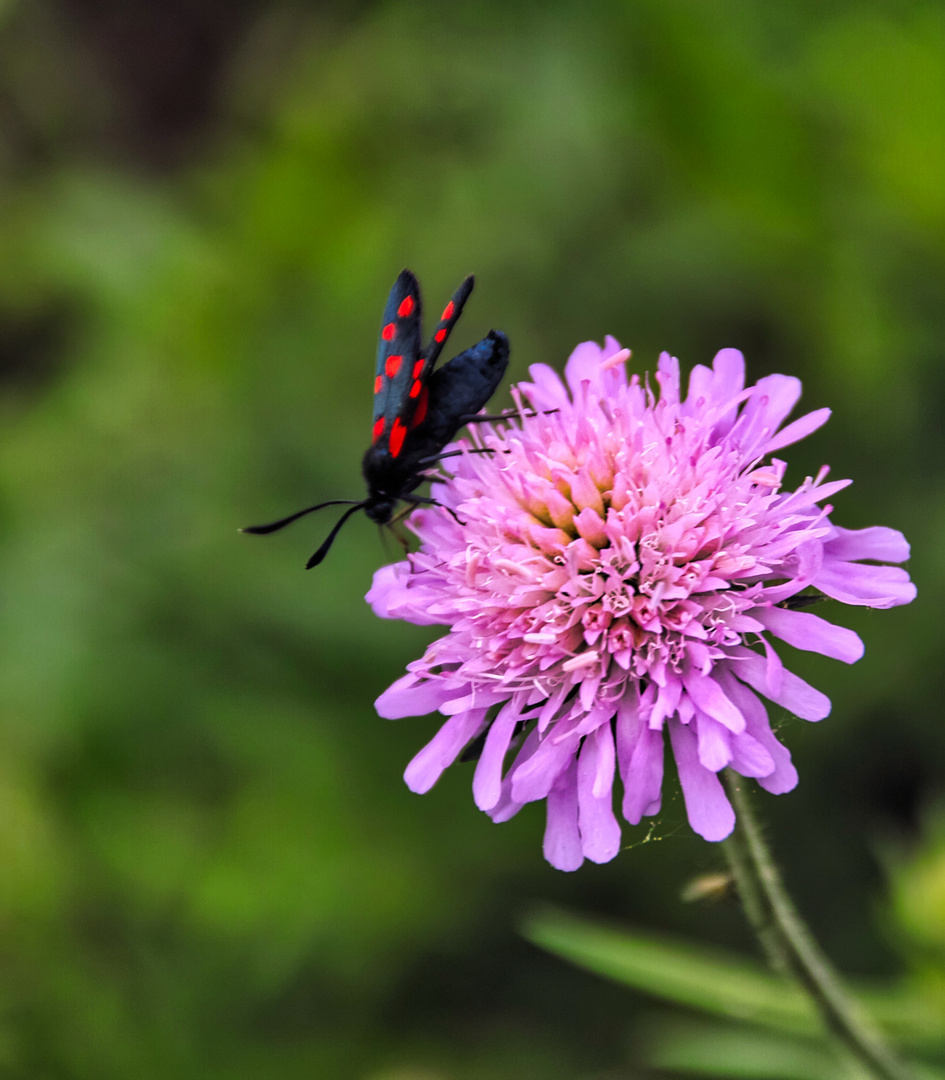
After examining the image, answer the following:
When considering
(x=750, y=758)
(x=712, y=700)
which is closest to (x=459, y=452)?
(x=712, y=700)

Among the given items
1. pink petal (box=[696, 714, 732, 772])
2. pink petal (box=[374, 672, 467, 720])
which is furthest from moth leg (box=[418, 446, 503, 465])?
pink petal (box=[696, 714, 732, 772])

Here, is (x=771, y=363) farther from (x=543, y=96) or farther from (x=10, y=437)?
(x=10, y=437)

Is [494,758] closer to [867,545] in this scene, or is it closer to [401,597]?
[401,597]

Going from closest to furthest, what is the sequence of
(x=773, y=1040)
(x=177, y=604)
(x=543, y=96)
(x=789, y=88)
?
(x=773, y=1040), (x=177, y=604), (x=789, y=88), (x=543, y=96)

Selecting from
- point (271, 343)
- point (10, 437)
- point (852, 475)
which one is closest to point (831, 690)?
point (852, 475)

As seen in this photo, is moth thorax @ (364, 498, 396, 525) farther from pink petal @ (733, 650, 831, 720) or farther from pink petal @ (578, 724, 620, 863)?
pink petal @ (733, 650, 831, 720)

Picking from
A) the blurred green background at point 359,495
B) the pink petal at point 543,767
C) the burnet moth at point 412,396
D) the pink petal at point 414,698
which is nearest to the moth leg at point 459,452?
the burnet moth at point 412,396
